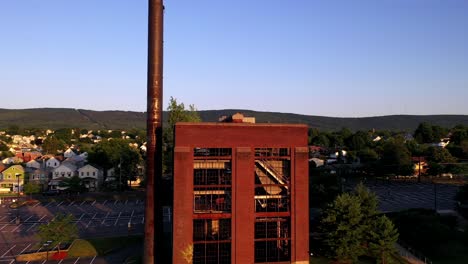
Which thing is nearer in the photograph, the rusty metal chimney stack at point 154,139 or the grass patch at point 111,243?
the rusty metal chimney stack at point 154,139

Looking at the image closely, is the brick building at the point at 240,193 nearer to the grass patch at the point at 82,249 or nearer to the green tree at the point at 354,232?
the green tree at the point at 354,232

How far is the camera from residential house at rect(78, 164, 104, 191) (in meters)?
84.4

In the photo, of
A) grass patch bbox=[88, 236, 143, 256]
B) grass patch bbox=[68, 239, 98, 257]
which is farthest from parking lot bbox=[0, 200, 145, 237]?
grass patch bbox=[68, 239, 98, 257]

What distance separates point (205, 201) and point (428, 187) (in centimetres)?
6171

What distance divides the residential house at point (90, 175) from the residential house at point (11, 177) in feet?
38.6

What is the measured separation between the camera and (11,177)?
278 feet

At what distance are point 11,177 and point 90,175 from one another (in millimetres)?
15720

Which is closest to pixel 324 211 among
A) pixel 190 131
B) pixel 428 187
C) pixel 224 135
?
pixel 224 135

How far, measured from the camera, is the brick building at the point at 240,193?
31797mm

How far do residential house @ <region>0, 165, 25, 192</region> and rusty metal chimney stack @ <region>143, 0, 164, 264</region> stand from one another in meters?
58.3

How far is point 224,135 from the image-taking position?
32406mm

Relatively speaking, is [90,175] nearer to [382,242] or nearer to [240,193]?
[240,193]

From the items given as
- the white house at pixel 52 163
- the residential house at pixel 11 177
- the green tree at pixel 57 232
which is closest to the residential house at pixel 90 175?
the white house at pixel 52 163

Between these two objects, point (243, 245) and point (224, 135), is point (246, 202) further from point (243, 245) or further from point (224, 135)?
point (224, 135)
